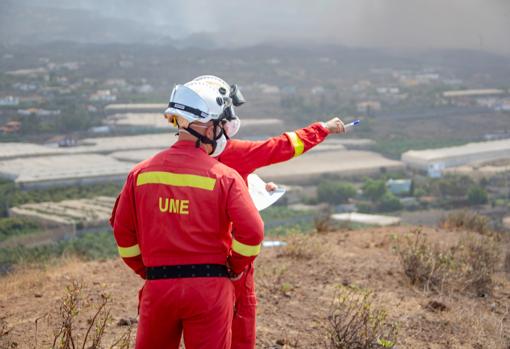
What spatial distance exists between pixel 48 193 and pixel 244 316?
1441cm

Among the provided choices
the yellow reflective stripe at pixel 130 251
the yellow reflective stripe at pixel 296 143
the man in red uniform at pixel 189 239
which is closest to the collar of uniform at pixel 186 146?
the man in red uniform at pixel 189 239

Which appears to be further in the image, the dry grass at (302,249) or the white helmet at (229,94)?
the dry grass at (302,249)

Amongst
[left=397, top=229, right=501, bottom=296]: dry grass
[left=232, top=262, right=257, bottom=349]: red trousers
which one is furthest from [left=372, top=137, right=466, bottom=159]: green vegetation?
[left=232, top=262, right=257, bottom=349]: red trousers

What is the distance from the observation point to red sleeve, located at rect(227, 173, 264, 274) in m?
2.53

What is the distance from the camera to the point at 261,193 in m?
3.37

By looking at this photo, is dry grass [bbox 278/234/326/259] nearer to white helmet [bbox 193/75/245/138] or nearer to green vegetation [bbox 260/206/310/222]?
white helmet [bbox 193/75/245/138]

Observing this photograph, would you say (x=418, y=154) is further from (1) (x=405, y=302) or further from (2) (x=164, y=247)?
(2) (x=164, y=247)

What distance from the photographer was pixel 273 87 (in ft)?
130

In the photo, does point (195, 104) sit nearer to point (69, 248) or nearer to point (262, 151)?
point (262, 151)

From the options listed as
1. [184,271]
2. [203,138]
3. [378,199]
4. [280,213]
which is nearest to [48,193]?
[280,213]

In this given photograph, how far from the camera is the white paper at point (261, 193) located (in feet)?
10.7

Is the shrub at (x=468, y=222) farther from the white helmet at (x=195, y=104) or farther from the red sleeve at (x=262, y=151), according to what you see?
the white helmet at (x=195, y=104)

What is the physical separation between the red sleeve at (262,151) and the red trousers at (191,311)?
0.70 metres

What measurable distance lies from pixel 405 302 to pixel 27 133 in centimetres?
1873
